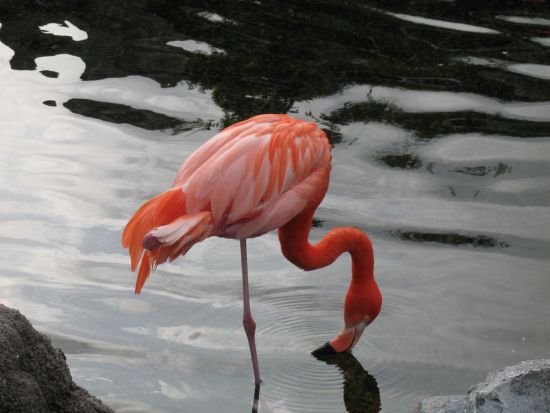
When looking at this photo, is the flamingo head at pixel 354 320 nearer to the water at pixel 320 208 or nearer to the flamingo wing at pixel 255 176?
the water at pixel 320 208

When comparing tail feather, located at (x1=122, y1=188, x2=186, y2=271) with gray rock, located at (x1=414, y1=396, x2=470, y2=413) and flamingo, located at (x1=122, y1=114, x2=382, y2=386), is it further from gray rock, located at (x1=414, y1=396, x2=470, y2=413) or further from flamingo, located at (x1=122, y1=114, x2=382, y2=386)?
gray rock, located at (x1=414, y1=396, x2=470, y2=413)

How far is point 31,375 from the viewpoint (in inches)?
131

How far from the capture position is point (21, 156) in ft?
22.7

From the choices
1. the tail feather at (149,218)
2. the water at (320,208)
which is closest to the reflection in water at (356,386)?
the water at (320,208)

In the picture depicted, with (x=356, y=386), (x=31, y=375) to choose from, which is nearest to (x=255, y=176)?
(x=356, y=386)

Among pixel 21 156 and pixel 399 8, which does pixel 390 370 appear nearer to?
pixel 21 156

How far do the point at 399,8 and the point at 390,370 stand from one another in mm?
5354

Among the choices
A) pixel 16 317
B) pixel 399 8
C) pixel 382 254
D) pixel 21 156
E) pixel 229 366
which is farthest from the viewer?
pixel 399 8

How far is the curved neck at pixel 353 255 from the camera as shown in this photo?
478 centimetres

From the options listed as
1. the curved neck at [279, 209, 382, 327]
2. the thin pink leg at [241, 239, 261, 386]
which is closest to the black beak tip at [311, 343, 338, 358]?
the curved neck at [279, 209, 382, 327]

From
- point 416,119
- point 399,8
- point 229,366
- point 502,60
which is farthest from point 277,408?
point 399,8

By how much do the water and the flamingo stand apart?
403 mm

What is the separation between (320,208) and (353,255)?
1586mm

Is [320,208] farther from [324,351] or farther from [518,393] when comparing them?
[518,393]
